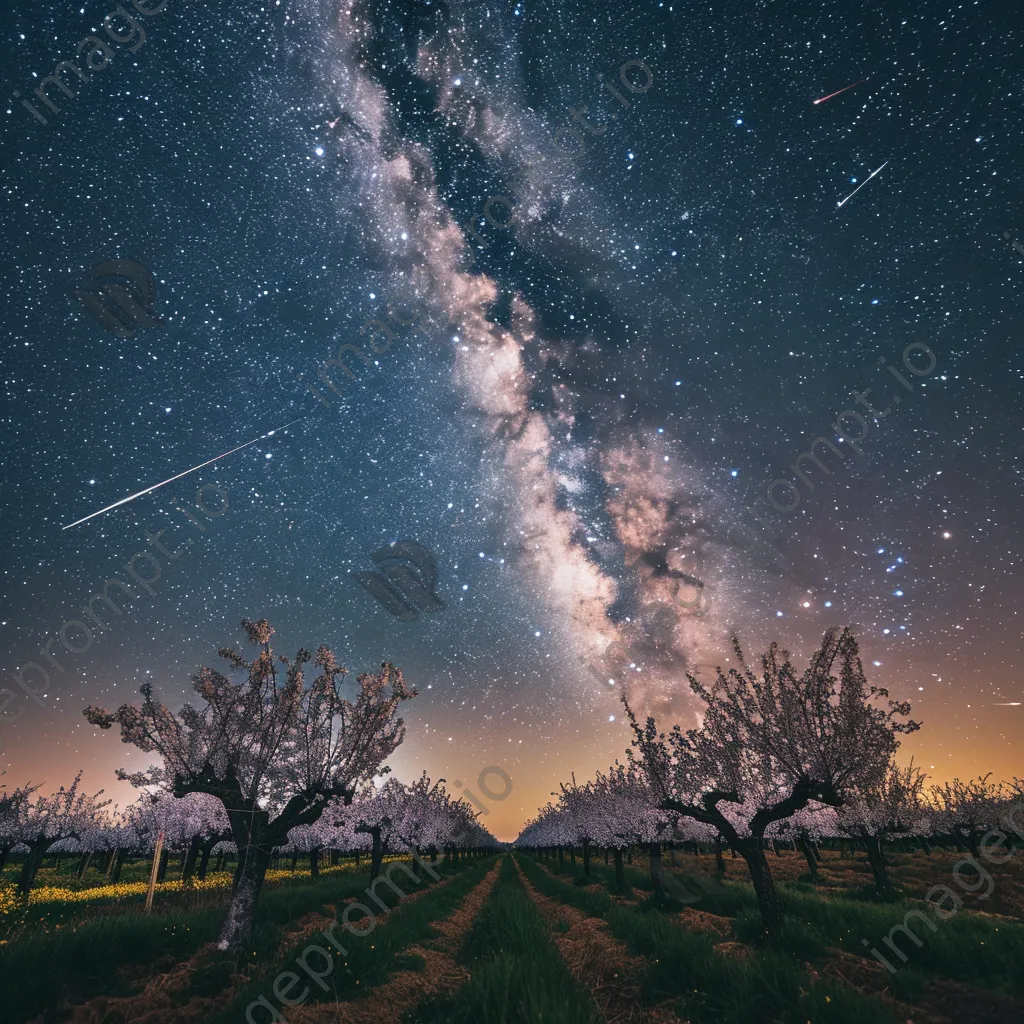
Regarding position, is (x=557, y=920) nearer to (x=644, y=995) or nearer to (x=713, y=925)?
(x=713, y=925)

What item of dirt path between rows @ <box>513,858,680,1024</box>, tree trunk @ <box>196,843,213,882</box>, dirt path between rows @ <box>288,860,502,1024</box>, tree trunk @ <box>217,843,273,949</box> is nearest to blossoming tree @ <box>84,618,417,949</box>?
tree trunk @ <box>217,843,273,949</box>

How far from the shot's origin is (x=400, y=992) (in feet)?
31.2

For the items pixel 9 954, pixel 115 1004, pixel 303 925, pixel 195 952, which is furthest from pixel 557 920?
pixel 9 954

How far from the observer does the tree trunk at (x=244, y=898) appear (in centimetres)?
1205

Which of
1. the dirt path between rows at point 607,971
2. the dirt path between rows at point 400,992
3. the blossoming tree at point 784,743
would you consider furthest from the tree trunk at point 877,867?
the dirt path between rows at point 400,992

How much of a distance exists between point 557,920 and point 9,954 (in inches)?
628

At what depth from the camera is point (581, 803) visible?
138ft

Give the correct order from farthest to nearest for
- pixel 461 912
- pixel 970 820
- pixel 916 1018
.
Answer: pixel 970 820
pixel 461 912
pixel 916 1018

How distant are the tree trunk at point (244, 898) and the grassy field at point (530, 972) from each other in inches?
18.0

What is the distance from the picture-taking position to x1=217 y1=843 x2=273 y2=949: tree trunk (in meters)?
12.1

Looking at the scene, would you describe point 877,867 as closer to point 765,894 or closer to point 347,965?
point 765,894

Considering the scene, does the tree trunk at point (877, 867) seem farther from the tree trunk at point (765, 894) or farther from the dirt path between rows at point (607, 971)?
the dirt path between rows at point (607, 971)

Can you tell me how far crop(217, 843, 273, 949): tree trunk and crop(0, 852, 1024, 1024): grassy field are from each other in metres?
0.46

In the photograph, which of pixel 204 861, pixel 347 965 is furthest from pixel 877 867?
pixel 204 861
